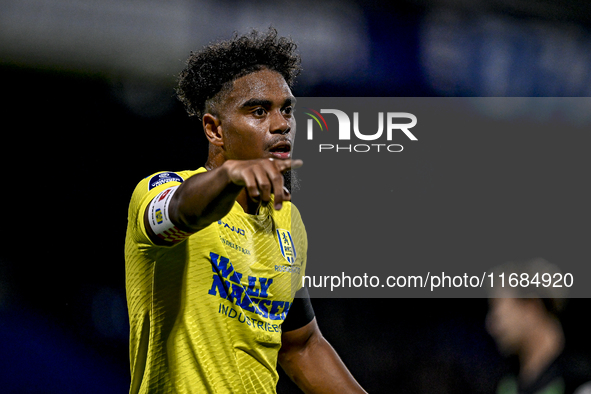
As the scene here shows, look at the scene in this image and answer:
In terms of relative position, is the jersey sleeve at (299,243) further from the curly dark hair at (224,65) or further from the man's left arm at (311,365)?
the curly dark hair at (224,65)

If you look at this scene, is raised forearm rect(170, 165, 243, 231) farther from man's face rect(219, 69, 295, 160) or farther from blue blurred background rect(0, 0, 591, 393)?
blue blurred background rect(0, 0, 591, 393)

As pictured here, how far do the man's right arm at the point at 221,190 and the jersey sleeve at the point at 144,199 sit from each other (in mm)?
37

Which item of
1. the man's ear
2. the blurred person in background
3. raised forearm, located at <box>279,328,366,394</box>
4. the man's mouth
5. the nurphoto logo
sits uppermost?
the man's ear

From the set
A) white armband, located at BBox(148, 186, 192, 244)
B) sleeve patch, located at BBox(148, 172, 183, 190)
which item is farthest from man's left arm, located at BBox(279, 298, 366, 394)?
white armband, located at BBox(148, 186, 192, 244)

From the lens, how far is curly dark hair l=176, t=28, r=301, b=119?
76.9 inches

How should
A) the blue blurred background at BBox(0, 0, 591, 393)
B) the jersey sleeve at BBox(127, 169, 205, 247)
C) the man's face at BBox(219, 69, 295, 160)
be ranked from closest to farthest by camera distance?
the jersey sleeve at BBox(127, 169, 205, 247) → the man's face at BBox(219, 69, 295, 160) → the blue blurred background at BBox(0, 0, 591, 393)

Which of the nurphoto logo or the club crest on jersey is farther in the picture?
the nurphoto logo

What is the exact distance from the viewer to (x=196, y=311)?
1.55 meters

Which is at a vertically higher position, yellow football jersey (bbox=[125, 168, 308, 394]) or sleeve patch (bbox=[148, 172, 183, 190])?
sleeve patch (bbox=[148, 172, 183, 190])

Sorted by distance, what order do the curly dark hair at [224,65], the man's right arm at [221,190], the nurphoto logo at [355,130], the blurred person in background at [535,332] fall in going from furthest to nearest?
the nurphoto logo at [355,130]
the blurred person in background at [535,332]
the curly dark hair at [224,65]
the man's right arm at [221,190]

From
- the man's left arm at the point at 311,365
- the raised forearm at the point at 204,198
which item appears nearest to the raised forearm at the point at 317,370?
the man's left arm at the point at 311,365

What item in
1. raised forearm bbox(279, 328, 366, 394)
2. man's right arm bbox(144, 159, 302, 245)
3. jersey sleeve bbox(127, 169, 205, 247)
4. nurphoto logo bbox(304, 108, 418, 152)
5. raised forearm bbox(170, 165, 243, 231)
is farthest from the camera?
nurphoto logo bbox(304, 108, 418, 152)

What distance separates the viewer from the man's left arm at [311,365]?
2.12 meters

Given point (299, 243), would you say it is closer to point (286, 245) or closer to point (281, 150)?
point (286, 245)
